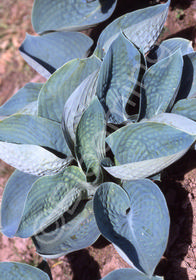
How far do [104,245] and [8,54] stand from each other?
1.33m

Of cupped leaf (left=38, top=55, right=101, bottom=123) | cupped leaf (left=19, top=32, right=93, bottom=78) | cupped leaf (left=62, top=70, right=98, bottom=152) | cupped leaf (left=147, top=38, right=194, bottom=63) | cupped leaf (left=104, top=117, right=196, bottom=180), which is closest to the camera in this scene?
cupped leaf (left=104, top=117, right=196, bottom=180)

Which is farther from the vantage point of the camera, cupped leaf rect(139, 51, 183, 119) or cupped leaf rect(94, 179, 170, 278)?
cupped leaf rect(139, 51, 183, 119)

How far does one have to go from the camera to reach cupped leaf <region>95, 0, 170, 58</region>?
3.76ft

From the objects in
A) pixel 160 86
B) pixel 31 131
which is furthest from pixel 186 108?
pixel 31 131

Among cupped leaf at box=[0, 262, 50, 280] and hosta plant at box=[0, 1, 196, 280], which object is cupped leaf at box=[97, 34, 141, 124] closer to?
hosta plant at box=[0, 1, 196, 280]

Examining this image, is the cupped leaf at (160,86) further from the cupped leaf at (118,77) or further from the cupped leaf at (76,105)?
the cupped leaf at (76,105)

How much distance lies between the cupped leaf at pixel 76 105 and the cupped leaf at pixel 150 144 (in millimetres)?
117

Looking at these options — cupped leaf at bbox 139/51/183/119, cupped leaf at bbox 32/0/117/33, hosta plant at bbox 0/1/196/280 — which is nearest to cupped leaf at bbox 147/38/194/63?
hosta plant at bbox 0/1/196/280

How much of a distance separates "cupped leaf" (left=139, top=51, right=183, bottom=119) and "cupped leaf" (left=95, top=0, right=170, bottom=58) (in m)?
0.11

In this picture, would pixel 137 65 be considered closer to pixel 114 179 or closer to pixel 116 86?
pixel 116 86

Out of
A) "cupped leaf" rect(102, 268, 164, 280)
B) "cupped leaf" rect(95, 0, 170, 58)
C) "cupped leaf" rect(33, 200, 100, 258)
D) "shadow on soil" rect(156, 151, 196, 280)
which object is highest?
"cupped leaf" rect(95, 0, 170, 58)

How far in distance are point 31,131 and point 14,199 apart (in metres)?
0.25

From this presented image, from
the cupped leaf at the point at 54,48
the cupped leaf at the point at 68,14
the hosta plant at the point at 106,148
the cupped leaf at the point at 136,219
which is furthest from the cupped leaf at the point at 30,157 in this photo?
the cupped leaf at the point at 68,14

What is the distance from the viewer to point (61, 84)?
1097mm
